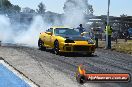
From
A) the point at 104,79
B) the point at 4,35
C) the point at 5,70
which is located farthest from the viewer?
the point at 4,35

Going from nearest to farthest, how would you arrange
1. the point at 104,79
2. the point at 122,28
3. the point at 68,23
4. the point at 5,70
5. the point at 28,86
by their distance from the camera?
the point at 104,79
the point at 28,86
the point at 5,70
the point at 122,28
the point at 68,23

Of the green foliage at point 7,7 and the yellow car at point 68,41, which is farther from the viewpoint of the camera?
the green foliage at point 7,7

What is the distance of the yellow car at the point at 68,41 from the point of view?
656 inches

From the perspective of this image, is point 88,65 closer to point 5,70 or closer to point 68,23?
point 5,70

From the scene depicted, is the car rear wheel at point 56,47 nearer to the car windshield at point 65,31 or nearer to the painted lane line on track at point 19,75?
the car windshield at point 65,31

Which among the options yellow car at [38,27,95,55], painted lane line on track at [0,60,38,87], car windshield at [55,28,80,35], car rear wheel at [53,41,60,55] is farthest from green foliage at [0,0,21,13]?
painted lane line on track at [0,60,38,87]

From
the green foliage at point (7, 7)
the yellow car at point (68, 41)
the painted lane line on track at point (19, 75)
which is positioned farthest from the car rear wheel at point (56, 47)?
the green foliage at point (7, 7)

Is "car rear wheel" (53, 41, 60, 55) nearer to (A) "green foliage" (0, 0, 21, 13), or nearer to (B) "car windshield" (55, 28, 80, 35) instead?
(B) "car windshield" (55, 28, 80, 35)

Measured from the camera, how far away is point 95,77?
16.3 feet

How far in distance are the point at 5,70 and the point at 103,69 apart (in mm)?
3260

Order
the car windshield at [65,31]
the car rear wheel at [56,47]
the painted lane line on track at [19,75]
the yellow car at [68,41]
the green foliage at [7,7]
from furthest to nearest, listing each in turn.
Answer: the green foliage at [7,7], the car windshield at [65,31], the car rear wheel at [56,47], the yellow car at [68,41], the painted lane line on track at [19,75]

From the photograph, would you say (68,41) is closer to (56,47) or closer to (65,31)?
(56,47)

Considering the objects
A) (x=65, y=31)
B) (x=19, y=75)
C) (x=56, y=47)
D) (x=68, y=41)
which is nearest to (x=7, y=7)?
(x=65, y=31)

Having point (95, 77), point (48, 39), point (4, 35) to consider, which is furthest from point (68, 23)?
point (95, 77)
